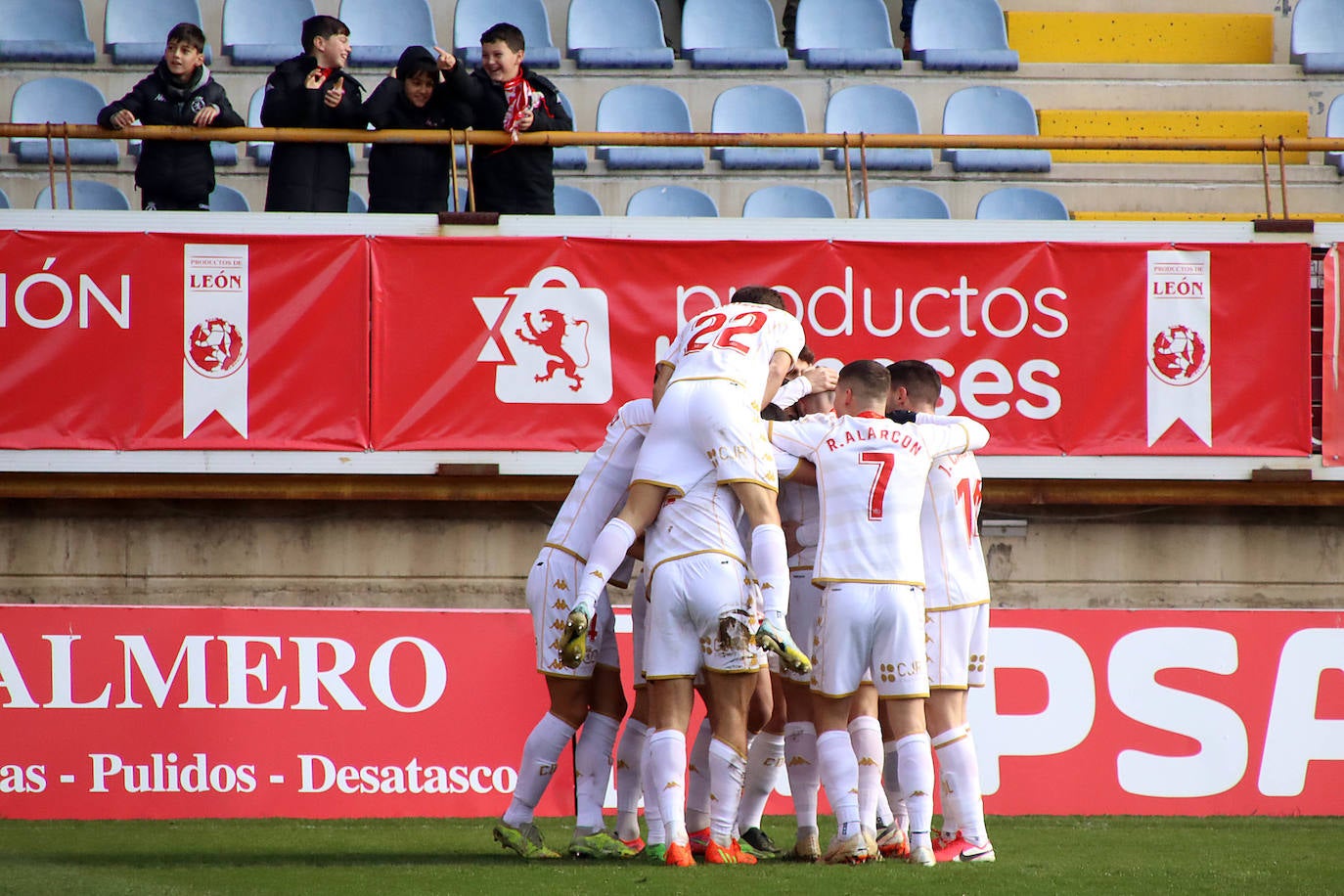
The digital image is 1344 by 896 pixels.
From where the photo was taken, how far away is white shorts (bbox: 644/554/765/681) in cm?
599

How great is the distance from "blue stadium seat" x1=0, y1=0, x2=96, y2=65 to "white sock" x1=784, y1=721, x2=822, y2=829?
10734 mm

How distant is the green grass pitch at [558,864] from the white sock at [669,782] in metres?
0.17

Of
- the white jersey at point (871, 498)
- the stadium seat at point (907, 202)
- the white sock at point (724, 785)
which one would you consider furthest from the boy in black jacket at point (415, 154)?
the white sock at point (724, 785)

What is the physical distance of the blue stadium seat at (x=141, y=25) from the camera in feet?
47.3

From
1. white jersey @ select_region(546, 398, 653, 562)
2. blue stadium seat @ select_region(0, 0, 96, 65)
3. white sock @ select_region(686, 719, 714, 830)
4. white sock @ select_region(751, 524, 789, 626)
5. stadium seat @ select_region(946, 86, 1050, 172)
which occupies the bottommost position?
white sock @ select_region(686, 719, 714, 830)

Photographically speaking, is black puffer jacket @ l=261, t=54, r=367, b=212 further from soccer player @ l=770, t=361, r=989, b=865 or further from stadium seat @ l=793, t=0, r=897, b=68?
stadium seat @ l=793, t=0, r=897, b=68

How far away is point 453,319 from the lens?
33.1 feet

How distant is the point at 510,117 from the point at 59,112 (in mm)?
5448

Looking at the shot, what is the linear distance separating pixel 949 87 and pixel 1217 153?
2.52 metres

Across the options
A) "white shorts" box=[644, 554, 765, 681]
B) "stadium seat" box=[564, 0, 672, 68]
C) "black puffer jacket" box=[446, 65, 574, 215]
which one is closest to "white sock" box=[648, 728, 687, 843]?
"white shorts" box=[644, 554, 765, 681]

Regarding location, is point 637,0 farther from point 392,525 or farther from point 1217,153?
point 392,525

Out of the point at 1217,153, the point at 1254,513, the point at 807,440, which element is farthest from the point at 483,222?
the point at 1217,153

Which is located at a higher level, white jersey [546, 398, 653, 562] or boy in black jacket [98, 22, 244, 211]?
boy in black jacket [98, 22, 244, 211]

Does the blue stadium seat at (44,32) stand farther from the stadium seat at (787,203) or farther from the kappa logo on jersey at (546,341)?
the kappa logo on jersey at (546,341)
